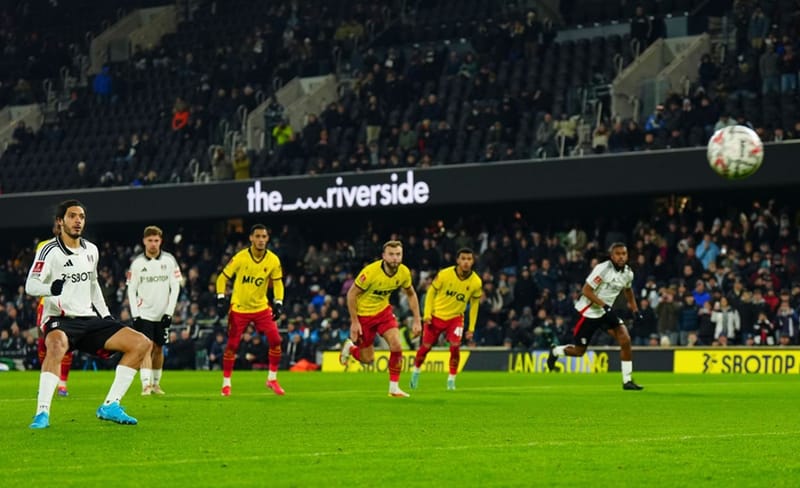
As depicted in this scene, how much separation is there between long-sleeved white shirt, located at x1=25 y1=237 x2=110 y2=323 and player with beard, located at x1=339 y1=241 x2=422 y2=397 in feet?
23.2

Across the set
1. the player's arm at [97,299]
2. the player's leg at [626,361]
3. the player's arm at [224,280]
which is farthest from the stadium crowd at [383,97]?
the player's arm at [97,299]

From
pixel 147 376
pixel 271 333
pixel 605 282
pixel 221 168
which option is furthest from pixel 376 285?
pixel 221 168

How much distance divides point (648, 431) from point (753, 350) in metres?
18.1

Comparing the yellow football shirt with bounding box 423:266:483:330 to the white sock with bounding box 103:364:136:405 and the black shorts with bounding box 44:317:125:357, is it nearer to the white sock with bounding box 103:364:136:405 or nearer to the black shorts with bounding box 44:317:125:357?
the white sock with bounding box 103:364:136:405

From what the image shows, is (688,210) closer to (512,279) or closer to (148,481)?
(512,279)

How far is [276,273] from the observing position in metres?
21.0

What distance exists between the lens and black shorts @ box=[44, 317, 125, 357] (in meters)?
12.8

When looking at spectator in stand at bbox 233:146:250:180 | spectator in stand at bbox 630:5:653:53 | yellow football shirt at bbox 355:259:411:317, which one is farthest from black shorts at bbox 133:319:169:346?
spectator in stand at bbox 233:146:250:180

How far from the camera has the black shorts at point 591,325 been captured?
2241cm

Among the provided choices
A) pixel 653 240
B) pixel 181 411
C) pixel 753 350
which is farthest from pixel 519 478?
pixel 653 240

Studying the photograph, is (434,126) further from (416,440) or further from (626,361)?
(416,440)

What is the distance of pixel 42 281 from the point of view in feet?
40.8

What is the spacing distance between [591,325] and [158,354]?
6484mm

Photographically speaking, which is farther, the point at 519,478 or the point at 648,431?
the point at 648,431
